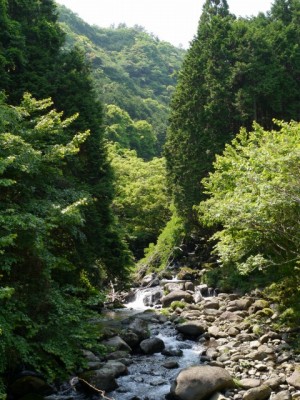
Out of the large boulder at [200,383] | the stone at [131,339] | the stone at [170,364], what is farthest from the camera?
the stone at [131,339]

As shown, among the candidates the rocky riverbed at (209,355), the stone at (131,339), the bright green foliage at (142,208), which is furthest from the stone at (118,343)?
the bright green foliage at (142,208)

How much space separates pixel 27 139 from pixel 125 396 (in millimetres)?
6408

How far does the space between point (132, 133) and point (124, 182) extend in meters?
26.2

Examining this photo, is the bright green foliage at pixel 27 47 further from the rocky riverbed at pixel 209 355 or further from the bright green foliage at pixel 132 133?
the bright green foliage at pixel 132 133

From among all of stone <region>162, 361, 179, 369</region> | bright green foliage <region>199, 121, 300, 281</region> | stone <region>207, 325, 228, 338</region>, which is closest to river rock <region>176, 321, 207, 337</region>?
stone <region>207, 325, 228, 338</region>

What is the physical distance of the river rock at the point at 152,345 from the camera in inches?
497

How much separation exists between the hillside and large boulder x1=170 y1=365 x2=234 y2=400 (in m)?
48.7

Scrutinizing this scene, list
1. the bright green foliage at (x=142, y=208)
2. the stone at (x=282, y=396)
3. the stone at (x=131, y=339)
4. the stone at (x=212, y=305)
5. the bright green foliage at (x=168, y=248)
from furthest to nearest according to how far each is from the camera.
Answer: the bright green foliage at (x=142, y=208) → the bright green foliage at (x=168, y=248) → the stone at (x=212, y=305) → the stone at (x=131, y=339) → the stone at (x=282, y=396)

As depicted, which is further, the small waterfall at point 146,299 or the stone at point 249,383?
the small waterfall at point 146,299

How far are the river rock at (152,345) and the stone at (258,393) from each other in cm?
391

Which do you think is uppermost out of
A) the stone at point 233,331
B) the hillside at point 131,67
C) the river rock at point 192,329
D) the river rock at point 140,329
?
the hillside at point 131,67

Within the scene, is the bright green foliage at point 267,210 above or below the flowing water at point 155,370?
above

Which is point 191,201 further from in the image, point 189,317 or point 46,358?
point 46,358

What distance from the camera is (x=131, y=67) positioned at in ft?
321
